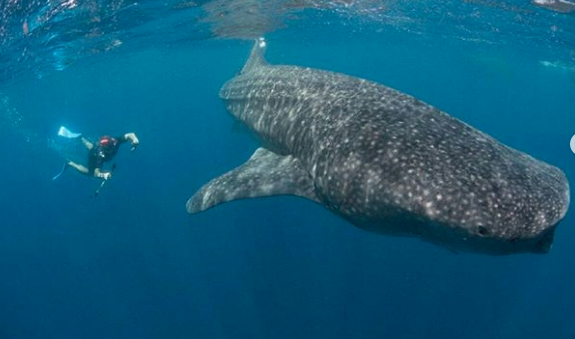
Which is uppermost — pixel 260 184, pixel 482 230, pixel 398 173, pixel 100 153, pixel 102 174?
pixel 398 173

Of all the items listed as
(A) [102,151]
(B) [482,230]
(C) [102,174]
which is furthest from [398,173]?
(C) [102,174]

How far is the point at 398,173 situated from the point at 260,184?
269 cm

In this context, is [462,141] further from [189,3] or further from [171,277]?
[171,277]

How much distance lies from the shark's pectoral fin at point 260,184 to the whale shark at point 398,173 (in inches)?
0.8

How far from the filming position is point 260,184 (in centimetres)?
761

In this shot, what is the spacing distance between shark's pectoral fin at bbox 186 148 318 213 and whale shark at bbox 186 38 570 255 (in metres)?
0.02

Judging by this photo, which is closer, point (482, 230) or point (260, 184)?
point (482, 230)

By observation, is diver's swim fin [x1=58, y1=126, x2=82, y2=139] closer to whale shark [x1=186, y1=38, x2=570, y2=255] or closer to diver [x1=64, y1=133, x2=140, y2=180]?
diver [x1=64, y1=133, x2=140, y2=180]

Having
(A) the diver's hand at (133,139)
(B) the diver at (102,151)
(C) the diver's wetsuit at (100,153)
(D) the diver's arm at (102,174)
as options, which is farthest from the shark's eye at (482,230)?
(D) the diver's arm at (102,174)

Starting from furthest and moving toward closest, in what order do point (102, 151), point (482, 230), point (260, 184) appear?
point (102, 151)
point (260, 184)
point (482, 230)

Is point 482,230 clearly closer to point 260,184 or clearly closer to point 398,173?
point 398,173

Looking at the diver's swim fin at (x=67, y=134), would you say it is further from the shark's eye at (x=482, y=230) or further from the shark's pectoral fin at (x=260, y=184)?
the shark's eye at (x=482, y=230)

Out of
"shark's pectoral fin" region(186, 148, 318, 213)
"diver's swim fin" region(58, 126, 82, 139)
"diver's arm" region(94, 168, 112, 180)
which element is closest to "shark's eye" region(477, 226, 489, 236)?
"shark's pectoral fin" region(186, 148, 318, 213)

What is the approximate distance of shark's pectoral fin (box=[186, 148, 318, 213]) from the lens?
288 inches
